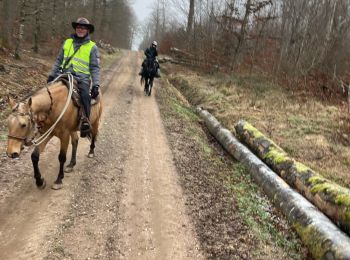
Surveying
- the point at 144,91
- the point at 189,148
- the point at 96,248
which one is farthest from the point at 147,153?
the point at 144,91

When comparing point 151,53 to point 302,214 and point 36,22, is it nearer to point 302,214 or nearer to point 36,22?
point 36,22

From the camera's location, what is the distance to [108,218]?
5.89 meters

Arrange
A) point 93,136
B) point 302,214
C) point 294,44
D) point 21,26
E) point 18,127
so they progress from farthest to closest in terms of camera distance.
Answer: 1. point 294,44
2. point 21,26
3. point 93,136
4. point 302,214
5. point 18,127

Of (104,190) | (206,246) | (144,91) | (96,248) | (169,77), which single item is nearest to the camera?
(96,248)

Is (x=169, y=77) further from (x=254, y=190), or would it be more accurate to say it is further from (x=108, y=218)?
(x=108, y=218)

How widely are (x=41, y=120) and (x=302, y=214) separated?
4258 millimetres

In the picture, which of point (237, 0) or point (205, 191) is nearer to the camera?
point (205, 191)

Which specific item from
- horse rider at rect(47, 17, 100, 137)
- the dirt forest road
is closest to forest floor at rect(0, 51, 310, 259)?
the dirt forest road

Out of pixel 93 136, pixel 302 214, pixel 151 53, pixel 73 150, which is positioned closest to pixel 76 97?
pixel 73 150

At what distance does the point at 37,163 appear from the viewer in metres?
6.18

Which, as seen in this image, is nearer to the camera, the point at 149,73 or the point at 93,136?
the point at 93,136

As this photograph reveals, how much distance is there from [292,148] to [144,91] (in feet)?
28.7

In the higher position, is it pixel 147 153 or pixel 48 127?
pixel 48 127

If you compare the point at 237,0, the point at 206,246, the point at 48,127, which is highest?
the point at 237,0
